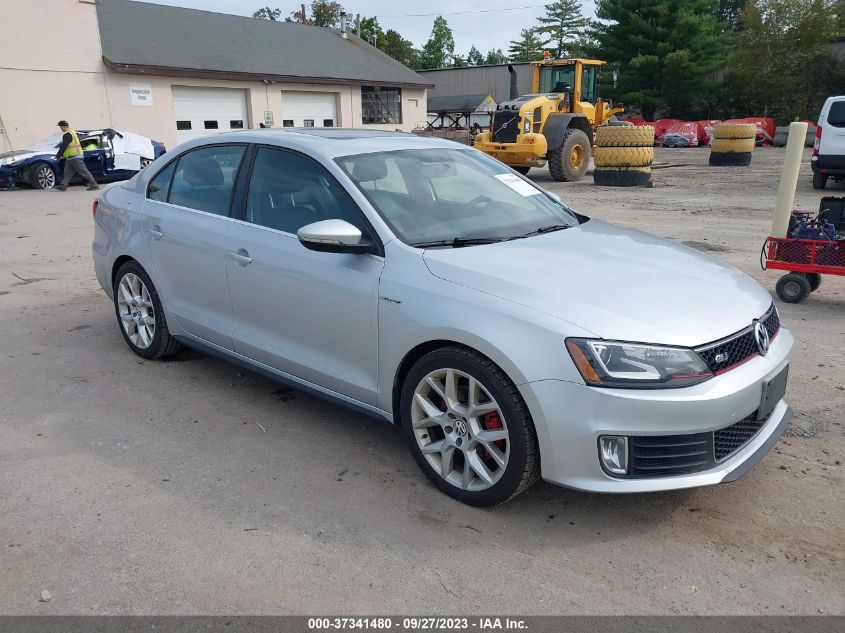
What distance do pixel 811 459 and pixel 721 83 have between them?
42370mm

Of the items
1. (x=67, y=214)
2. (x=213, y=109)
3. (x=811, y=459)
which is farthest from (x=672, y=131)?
(x=811, y=459)

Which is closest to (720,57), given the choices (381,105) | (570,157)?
(381,105)

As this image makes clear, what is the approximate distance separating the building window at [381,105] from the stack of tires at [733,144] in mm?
17361

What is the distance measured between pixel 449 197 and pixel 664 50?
4014cm

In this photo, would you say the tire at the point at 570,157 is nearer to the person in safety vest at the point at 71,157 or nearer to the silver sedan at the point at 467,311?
the person in safety vest at the point at 71,157

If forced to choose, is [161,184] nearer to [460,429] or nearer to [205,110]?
[460,429]

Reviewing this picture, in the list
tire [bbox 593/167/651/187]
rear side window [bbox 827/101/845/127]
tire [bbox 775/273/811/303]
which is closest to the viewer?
tire [bbox 775/273/811/303]

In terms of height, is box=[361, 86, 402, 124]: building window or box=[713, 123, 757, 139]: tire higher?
box=[361, 86, 402, 124]: building window

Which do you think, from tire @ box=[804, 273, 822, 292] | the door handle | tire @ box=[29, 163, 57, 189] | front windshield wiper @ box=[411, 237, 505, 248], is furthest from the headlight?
tire @ box=[29, 163, 57, 189]

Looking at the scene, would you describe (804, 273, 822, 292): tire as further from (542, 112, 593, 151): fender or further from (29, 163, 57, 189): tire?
(29, 163, 57, 189): tire

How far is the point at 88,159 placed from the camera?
63.1ft

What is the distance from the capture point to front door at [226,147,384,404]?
3533 mm

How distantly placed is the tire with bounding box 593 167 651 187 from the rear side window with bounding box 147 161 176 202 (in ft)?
43.7
